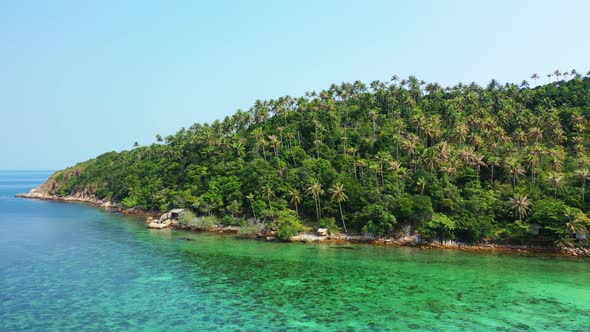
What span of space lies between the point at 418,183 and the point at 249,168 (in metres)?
40.2

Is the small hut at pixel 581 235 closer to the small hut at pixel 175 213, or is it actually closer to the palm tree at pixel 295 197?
the palm tree at pixel 295 197

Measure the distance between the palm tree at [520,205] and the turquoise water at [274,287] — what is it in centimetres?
977

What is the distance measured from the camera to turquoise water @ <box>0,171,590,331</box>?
36375mm

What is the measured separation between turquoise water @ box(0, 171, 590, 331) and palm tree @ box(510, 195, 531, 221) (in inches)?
385

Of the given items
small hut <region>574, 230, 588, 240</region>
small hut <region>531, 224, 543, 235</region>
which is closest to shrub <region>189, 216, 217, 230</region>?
small hut <region>531, 224, 543, 235</region>

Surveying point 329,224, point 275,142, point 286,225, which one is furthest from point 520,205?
point 275,142

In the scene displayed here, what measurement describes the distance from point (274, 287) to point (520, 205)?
49.3 meters

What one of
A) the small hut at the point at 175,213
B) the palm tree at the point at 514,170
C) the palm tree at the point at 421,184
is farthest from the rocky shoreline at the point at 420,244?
the palm tree at the point at 514,170

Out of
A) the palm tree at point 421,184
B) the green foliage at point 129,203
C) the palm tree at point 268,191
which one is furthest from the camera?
the green foliage at point 129,203

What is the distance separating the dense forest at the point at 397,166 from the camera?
7281 cm

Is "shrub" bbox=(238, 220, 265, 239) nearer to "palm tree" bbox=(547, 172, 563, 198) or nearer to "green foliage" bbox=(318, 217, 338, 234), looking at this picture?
"green foliage" bbox=(318, 217, 338, 234)

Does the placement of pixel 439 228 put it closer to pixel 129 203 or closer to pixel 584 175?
pixel 584 175

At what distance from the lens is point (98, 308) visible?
38.8 meters

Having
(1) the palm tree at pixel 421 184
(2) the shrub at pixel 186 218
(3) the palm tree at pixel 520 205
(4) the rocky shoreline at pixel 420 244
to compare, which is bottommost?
(4) the rocky shoreline at pixel 420 244
